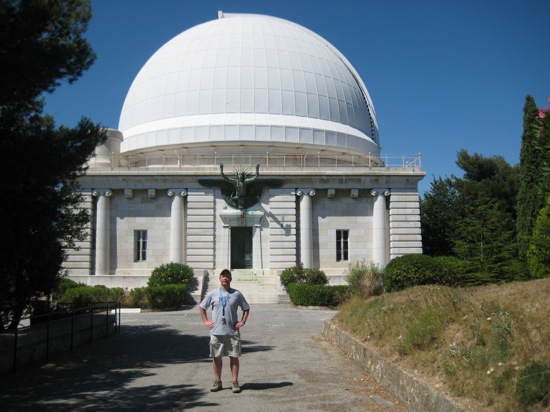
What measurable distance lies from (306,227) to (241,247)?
3789mm

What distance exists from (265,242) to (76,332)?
18.3m

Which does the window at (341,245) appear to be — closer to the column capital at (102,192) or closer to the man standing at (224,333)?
the column capital at (102,192)

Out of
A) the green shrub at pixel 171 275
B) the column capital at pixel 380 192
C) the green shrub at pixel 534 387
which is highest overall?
the column capital at pixel 380 192

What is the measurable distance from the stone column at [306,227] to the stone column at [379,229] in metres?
3.56

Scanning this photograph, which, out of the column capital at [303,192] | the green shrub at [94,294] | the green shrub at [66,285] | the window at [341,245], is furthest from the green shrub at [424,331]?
the window at [341,245]

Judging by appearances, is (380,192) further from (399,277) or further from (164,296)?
(164,296)

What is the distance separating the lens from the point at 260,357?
42.2 ft

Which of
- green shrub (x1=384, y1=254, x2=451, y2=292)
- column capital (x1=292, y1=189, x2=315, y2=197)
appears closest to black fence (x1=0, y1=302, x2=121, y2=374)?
green shrub (x1=384, y1=254, x2=451, y2=292)

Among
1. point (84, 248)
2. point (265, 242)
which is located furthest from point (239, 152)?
point (84, 248)

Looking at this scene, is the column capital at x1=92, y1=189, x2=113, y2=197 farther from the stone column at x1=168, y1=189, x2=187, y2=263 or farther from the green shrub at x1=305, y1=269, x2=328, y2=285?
the green shrub at x1=305, y1=269, x2=328, y2=285

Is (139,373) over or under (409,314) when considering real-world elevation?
under

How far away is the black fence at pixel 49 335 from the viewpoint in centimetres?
1097

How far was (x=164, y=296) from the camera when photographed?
25859 millimetres

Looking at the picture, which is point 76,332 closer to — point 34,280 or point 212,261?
point 34,280
